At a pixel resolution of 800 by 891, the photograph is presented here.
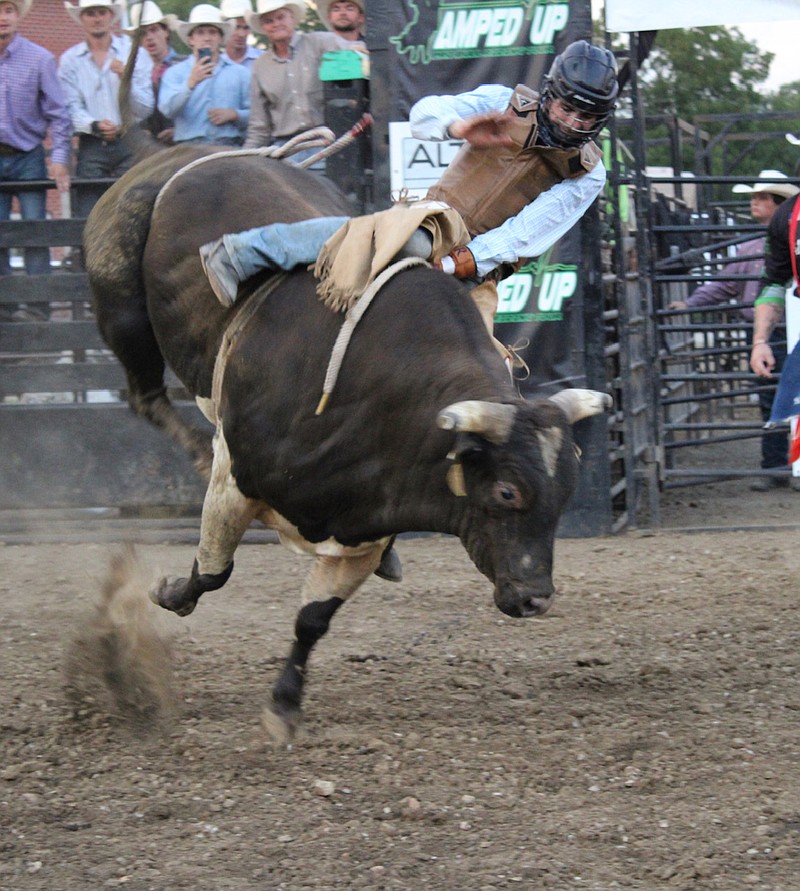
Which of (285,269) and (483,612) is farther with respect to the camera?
(483,612)

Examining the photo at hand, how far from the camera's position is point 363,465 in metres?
3.86

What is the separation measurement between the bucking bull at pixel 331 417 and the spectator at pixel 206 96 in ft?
8.80

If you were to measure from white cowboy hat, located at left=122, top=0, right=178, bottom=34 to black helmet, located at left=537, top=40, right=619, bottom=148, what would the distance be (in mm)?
1602

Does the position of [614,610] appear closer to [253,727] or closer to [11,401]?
[253,727]

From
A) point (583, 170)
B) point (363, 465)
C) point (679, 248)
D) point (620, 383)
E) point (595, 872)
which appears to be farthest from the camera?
point (679, 248)

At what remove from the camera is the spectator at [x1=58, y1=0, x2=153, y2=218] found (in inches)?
302

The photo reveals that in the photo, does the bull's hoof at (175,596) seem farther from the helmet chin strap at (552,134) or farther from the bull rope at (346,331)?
the helmet chin strap at (552,134)

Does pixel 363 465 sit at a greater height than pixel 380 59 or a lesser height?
lesser

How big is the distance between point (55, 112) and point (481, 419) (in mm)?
5264

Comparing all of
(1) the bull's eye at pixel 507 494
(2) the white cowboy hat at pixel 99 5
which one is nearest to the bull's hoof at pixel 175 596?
(1) the bull's eye at pixel 507 494

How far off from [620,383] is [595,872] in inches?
187

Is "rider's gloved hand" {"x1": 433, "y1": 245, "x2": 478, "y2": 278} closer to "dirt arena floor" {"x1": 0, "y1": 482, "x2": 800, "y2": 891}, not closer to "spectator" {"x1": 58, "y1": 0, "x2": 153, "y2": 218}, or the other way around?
"dirt arena floor" {"x1": 0, "y1": 482, "x2": 800, "y2": 891}

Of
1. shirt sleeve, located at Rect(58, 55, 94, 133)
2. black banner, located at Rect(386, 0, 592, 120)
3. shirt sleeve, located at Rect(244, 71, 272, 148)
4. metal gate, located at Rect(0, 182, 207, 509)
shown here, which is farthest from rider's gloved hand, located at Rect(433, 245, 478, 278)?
shirt sleeve, located at Rect(58, 55, 94, 133)

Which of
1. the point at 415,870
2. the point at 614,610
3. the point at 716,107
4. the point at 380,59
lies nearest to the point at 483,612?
the point at 614,610
